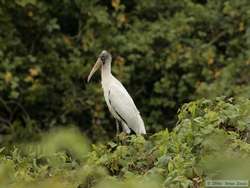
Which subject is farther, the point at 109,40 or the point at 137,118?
the point at 109,40

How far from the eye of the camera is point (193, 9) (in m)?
11.4

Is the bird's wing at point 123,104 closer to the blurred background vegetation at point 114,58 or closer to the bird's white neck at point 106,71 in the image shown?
the bird's white neck at point 106,71

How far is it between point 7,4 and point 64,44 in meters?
0.95

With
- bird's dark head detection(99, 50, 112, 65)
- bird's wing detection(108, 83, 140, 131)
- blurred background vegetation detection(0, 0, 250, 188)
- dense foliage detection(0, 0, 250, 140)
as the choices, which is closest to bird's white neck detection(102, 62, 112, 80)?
bird's dark head detection(99, 50, 112, 65)

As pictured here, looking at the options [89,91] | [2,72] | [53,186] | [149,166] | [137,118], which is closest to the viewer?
[53,186]

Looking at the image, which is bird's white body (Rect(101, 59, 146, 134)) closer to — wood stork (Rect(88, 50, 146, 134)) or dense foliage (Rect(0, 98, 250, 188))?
wood stork (Rect(88, 50, 146, 134))

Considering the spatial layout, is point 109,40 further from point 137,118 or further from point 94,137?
point 137,118

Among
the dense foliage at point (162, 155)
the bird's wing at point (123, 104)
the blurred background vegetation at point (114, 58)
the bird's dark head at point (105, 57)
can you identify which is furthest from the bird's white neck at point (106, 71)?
the dense foliage at point (162, 155)

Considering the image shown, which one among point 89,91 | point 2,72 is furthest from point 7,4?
point 89,91

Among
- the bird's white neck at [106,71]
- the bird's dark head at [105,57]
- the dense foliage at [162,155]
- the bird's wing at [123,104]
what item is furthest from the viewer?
the bird's dark head at [105,57]

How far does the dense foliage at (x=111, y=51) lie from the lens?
35.7 ft

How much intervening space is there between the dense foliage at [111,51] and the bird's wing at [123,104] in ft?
7.90

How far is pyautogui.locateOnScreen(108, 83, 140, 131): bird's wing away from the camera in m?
8.32

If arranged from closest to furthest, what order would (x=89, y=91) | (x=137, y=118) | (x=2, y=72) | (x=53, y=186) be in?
(x=53, y=186)
(x=137, y=118)
(x=2, y=72)
(x=89, y=91)
